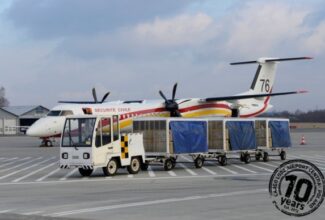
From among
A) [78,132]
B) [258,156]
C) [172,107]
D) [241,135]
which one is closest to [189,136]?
[241,135]

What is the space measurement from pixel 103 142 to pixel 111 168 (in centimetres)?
101

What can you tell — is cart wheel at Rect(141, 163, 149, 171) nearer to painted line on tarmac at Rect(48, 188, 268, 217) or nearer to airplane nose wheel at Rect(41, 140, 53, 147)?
painted line on tarmac at Rect(48, 188, 268, 217)

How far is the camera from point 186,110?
45.4 m

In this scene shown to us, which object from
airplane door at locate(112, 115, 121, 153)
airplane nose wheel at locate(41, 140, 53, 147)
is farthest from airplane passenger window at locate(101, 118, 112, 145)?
airplane nose wheel at locate(41, 140, 53, 147)

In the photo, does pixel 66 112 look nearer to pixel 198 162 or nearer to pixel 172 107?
pixel 172 107

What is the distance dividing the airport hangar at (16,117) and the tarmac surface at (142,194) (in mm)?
82738

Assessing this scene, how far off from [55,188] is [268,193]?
245 inches

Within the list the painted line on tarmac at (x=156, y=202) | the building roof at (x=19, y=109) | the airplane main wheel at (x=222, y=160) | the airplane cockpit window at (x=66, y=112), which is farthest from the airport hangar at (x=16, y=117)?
the painted line on tarmac at (x=156, y=202)

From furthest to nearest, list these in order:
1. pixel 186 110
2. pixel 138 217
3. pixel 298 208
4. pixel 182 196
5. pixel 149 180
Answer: pixel 186 110 < pixel 149 180 < pixel 182 196 < pixel 138 217 < pixel 298 208

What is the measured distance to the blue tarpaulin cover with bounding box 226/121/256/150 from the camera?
1110 inches

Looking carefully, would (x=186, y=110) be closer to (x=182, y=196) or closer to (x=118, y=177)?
(x=118, y=177)

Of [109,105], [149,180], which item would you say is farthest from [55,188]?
[109,105]

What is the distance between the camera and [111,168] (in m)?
22.4

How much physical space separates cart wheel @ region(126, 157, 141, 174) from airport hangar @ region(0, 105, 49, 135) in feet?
271
